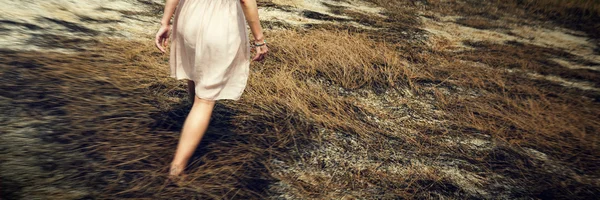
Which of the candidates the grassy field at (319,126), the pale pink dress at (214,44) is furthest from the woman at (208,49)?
the grassy field at (319,126)

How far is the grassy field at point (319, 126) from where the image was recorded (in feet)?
4.56

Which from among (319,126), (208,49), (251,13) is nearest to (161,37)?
(208,49)

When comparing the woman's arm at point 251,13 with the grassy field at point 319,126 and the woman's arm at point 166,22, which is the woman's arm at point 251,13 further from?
the grassy field at point 319,126

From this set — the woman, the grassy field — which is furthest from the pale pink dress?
the grassy field

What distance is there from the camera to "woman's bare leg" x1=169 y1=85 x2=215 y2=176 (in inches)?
50.3

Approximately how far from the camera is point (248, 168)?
1.48m

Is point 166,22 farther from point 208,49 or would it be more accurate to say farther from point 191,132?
point 191,132

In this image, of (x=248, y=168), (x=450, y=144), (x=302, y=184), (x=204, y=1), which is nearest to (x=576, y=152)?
(x=450, y=144)

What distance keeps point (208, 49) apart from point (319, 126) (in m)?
0.87

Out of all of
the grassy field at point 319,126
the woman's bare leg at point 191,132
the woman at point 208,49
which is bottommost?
the grassy field at point 319,126

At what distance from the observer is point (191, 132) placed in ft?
4.18

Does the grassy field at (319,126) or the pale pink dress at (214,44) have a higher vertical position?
the pale pink dress at (214,44)

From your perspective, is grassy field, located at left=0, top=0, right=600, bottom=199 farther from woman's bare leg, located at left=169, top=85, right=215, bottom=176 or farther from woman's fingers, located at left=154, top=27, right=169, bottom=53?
woman's fingers, located at left=154, top=27, right=169, bottom=53

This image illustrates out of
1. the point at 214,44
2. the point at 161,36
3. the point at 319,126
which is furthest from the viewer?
the point at 319,126
